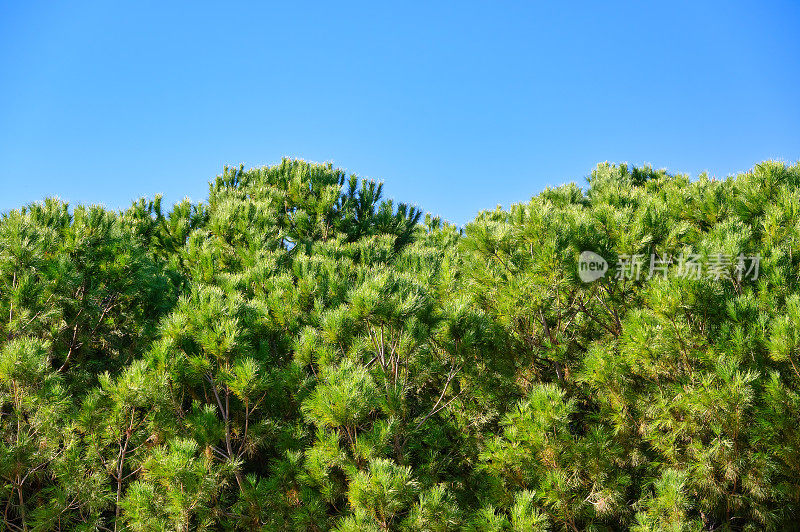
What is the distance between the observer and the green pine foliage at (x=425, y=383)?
12.9 ft

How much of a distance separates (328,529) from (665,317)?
3322mm

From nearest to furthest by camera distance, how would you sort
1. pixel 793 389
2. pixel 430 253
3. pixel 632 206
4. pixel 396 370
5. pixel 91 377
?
pixel 793 389
pixel 396 370
pixel 91 377
pixel 632 206
pixel 430 253

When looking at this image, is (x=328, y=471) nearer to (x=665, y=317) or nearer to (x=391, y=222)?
(x=665, y=317)

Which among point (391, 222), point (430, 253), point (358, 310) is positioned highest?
point (391, 222)

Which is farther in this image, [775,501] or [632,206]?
[632,206]

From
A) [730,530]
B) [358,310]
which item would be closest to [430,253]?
[358,310]

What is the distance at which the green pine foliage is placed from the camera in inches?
155

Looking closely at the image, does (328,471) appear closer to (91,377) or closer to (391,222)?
(91,377)

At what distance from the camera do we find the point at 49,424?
3.97 meters

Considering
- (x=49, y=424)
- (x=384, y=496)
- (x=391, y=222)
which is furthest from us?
(x=391, y=222)

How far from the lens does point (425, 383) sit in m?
5.75

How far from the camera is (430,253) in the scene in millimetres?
7941

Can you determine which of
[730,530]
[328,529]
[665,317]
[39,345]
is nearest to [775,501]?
[730,530]

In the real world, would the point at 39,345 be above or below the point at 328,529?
above
